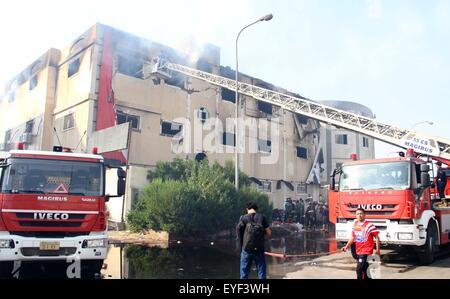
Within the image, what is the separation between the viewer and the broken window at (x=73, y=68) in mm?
21891

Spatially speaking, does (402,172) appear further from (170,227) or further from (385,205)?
(170,227)

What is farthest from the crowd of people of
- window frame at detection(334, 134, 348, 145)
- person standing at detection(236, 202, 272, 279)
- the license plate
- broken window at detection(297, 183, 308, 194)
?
the license plate

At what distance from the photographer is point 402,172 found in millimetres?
9172

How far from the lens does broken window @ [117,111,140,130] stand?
811 inches

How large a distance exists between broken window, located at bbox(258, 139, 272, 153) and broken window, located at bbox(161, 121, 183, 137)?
22.9ft

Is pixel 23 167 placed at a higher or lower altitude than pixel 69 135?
lower

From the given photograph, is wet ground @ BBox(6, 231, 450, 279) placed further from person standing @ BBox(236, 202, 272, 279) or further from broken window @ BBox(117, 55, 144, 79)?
broken window @ BBox(117, 55, 144, 79)

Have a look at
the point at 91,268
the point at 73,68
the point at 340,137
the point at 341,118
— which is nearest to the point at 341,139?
the point at 340,137

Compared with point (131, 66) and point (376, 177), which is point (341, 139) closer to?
point (131, 66)

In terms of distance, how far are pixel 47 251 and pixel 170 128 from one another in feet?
54.1

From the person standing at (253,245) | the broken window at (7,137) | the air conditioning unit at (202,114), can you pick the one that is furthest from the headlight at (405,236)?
the broken window at (7,137)
